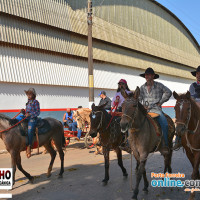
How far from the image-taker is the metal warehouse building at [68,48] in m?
14.6

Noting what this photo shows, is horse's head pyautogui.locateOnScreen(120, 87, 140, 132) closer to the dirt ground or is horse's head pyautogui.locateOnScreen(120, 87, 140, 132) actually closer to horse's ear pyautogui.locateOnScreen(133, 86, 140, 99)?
horse's ear pyautogui.locateOnScreen(133, 86, 140, 99)

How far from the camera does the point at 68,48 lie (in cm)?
1814

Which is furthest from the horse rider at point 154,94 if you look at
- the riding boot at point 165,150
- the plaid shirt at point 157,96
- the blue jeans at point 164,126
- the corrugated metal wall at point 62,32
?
the corrugated metal wall at point 62,32

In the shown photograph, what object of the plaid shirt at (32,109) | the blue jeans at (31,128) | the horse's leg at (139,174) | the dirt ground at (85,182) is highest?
the plaid shirt at (32,109)

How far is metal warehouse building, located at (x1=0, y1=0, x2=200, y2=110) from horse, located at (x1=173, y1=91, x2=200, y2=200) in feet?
37.1

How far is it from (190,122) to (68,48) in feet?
46.8

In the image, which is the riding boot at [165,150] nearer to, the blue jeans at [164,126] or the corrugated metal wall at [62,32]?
the blue jeans at [164,126]

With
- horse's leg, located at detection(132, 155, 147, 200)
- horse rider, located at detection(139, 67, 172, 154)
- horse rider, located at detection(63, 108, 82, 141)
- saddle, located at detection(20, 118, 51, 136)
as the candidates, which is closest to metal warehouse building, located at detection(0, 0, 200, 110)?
horse rider, located at detection(63, 108, 82, 141)

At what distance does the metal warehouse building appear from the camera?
14586 mm

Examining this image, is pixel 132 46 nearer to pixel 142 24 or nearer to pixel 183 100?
pixel 142 24

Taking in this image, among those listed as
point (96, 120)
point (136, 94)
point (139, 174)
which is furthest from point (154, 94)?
point (139, 174)

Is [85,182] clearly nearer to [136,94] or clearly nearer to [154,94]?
[136,94]

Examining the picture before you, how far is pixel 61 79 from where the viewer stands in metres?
17.6

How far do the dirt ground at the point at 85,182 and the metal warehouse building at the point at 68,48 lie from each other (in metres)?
6.80
